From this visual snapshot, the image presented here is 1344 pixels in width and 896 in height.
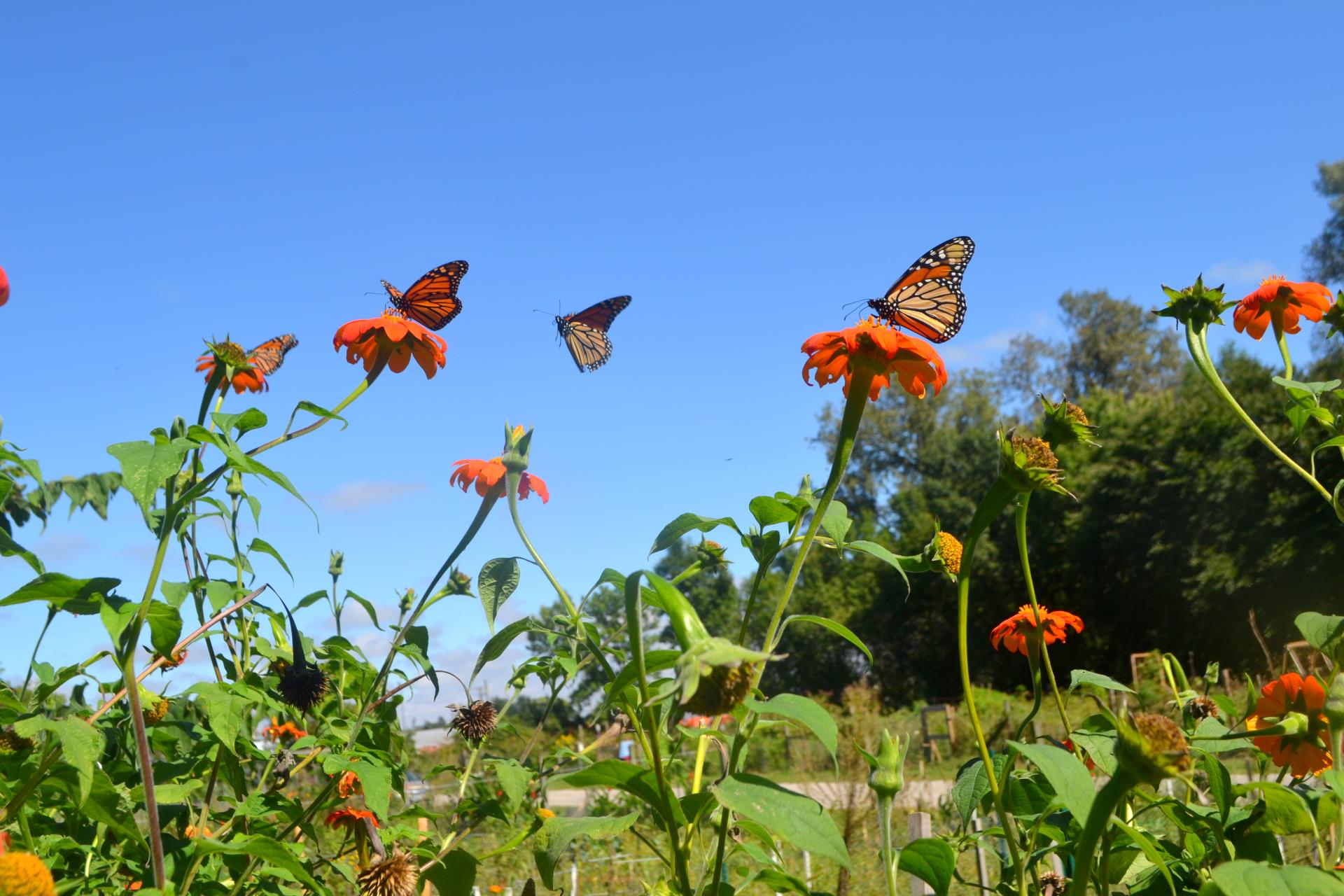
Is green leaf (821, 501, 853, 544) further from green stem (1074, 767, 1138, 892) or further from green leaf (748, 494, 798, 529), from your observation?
green stem (1074, 767, 1138, 892)

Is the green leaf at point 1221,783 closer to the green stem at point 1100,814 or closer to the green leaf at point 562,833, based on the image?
the green stem at point 1100,814

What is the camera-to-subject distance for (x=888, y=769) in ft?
3.51

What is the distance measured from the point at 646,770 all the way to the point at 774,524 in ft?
0.98

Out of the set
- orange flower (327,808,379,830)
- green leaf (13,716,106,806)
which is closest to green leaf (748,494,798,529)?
green leaf (13,716,106,806)

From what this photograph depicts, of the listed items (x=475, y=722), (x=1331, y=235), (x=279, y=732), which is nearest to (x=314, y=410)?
(x=475, y=722)

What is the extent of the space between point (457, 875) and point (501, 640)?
33 cm

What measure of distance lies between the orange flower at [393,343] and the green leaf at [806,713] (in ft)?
2.74

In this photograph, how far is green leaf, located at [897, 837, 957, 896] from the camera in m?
0.92

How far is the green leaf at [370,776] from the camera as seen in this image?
3.68ft

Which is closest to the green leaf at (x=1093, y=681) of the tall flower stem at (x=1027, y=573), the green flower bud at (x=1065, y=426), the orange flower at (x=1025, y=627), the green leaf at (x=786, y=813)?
the tall flower stem at (x=1027, y=573)

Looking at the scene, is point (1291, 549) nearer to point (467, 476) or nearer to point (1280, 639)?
point (1280, 639)

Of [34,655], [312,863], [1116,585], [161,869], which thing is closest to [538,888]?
[312,863]

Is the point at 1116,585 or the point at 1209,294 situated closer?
the point at 1209,294

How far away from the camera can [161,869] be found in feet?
3.23
